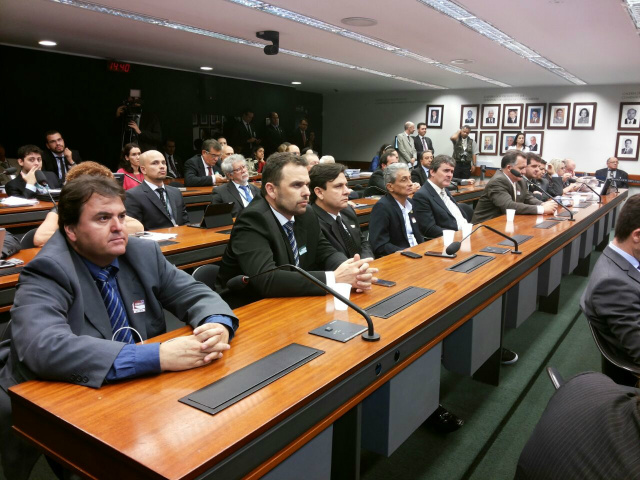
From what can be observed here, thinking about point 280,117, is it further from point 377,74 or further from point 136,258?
point 136,258

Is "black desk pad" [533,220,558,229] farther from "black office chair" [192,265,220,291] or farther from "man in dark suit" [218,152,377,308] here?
"black office chair" [192,265,220,291]

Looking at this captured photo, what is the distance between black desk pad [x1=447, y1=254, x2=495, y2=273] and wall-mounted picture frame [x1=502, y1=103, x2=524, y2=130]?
10.6m

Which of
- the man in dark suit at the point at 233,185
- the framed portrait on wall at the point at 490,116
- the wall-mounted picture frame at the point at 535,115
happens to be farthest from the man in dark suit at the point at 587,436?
the framed portrait on wall at the point at 490,116

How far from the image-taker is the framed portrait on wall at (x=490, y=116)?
1259 cm

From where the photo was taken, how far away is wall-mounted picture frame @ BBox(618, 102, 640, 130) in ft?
35.6

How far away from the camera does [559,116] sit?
11.8 meters

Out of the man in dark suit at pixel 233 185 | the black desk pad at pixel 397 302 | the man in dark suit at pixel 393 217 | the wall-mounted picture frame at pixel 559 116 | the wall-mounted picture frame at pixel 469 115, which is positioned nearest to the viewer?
the black desk pad at pixel 397 302

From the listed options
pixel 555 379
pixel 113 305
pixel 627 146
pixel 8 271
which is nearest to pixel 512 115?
→ pixel 627 146

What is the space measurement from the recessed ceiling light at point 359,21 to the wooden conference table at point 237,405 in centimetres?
456

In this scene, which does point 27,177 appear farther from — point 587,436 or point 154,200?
point 587,436

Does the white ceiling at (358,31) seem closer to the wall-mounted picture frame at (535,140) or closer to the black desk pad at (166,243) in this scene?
the wall-mounted picture frame at (535,140)

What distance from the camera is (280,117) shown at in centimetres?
1322

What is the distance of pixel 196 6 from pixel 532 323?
A: 14.9ft

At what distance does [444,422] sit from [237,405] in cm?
158
